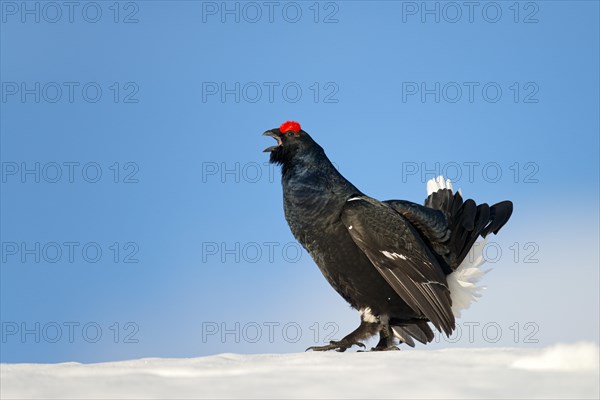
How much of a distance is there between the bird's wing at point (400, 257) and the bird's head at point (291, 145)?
686mm

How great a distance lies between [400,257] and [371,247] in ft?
0.97

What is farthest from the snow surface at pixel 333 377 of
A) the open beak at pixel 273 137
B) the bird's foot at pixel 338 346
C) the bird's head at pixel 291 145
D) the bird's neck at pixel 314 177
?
the open beak at pixel 273 137

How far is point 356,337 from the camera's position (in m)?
6.84

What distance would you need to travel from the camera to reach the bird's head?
7282 millimetres

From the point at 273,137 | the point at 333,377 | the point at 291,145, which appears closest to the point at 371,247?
the point at 291,145

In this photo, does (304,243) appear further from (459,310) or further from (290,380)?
(290,380)

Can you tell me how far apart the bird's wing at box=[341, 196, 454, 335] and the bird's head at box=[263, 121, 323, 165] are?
2.25 ft

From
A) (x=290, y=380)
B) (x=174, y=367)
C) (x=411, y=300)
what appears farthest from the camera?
(x=411, y=300)

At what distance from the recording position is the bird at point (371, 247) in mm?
6773

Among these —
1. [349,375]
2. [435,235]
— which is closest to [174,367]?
[349,375]

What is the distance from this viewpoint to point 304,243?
7062mm

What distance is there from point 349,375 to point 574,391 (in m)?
1.15

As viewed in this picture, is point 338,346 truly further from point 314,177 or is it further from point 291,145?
point 291,145

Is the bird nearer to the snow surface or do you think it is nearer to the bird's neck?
the bird's neck
